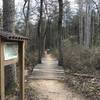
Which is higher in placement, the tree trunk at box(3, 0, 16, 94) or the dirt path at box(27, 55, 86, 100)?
the tree trunk at box(3, 0, 16, 94)

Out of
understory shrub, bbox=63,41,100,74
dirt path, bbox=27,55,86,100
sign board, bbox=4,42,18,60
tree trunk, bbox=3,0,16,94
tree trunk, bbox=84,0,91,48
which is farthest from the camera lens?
tree trunk, bbox=84,0,91,48

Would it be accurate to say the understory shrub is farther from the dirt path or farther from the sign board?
the sign board

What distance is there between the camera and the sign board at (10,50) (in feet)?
15.3

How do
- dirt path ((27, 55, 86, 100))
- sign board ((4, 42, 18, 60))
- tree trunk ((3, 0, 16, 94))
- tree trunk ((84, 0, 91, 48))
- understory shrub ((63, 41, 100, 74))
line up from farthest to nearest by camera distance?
tree trunk ((84, 0, 91, 48)) → understory shrub ((63, 41, 100, 74)) → dirt path ((27, 55, 86, 100)) → tree trunk ((3, 0, 16, 94)) → sign board ((4, 42, 18, 60))

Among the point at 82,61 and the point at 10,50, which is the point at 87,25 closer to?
the point at 82,61

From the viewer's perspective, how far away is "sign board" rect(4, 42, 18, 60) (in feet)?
15.3

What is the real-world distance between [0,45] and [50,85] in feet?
17.5

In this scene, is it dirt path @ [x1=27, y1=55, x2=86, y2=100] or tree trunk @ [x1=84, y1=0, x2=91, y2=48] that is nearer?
dirt path @ [x1=27, y1=55, x2=86, y2=100]

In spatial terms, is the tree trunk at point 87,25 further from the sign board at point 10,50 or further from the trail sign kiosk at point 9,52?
the sign board at point 10,50

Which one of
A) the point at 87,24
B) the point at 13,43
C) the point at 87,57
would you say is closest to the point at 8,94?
the point at 13,43

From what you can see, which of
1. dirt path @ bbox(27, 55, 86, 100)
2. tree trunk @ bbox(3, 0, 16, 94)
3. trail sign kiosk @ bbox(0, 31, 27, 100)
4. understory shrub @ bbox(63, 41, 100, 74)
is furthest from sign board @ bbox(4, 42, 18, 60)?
understory shrub @ bbox(63, 41, 100, 74)

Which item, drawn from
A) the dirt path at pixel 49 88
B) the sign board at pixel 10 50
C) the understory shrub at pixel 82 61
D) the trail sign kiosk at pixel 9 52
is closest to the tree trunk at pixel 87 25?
the understory shrub at pixel 82 61

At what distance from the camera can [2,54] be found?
441 centimetres

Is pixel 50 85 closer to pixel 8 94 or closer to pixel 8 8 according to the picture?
pixel 8 94
